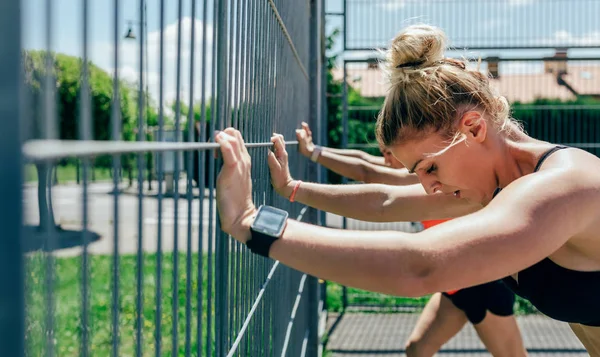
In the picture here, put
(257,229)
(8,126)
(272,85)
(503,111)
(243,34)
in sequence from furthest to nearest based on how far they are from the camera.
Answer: (272,85) < (503,111) < (243,34) < (257,229) < (8,126)

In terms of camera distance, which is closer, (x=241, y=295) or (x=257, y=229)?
(x=257, y=229)

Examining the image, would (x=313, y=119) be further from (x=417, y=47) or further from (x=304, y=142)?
(x=417, y=47)

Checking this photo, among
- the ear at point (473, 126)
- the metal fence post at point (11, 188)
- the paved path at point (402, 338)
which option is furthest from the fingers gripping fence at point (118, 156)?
the paved path at point (402, 338)

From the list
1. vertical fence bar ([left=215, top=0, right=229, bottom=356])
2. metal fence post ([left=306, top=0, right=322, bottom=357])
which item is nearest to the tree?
vertical fence bar ([left=215, top=0, right=229, bottom=356])

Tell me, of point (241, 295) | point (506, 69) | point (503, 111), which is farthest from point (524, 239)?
point (506, 69)

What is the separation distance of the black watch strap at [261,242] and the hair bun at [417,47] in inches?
36.5

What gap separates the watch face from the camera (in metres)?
1.36

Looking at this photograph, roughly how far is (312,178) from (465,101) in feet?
8.59

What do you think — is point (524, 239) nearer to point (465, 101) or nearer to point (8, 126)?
point (465, 101)

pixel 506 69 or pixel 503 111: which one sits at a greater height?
pixel 506 69

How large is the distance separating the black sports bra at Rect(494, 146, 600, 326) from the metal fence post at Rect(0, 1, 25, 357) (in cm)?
149

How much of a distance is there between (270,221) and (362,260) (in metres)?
0.19

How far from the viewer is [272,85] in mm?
2492

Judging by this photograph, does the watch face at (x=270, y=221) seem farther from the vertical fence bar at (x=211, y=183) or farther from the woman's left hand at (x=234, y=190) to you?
the vertical fence bar at (x=211, y=183)
